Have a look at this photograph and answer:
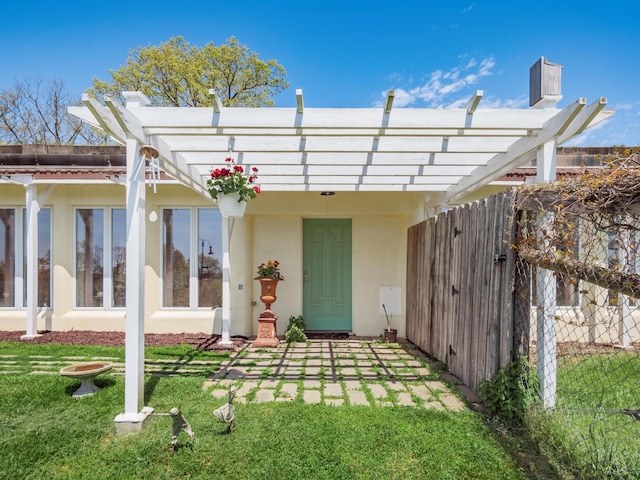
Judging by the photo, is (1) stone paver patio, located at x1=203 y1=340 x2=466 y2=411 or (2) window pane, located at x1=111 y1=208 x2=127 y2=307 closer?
(1) stone paver patio, located at x1=203 y1=340 x2=466 y2=411

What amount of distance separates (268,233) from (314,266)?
116 centimetres

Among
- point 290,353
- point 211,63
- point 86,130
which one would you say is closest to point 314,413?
point 290,353

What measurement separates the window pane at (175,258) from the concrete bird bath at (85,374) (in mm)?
2982

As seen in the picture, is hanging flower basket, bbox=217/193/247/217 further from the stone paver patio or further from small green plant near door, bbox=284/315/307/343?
small green plant near door, bbox=284/315/307/343

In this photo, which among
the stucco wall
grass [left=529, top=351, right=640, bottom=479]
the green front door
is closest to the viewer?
grass [left=529, top=351, right=640, bottom=479]

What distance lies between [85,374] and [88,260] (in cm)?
388

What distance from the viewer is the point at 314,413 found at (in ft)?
10.4

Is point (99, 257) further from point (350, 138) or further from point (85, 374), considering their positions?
point (350, 138)

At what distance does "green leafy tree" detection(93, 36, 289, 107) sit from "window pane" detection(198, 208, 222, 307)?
12.9 meters

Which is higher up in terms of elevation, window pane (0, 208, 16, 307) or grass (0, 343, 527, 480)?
window pane (0, 208, 16, 307)

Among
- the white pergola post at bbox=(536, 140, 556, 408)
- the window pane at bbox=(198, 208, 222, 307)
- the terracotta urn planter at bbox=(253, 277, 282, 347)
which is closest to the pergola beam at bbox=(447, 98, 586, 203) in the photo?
the white pergola post at bbox=(536, 140, 556, 408)

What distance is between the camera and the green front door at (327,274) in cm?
723

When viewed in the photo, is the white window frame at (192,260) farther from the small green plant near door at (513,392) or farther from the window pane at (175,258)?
the small green plant near door at (513,392)

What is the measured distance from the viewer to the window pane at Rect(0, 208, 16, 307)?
22.1 ft
